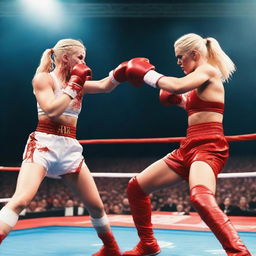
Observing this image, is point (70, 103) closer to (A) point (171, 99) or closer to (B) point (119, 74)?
(B) point (119, 74)

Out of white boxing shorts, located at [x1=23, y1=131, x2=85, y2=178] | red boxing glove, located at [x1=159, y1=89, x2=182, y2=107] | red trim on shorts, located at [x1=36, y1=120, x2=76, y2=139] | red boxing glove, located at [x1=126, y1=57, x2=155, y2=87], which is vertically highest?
red boxing glove, located at [x1=126, y1=57, x2=155, y2=87]

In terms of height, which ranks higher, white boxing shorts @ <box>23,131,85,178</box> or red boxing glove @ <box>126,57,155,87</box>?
red boxing glove @ <box>126,57,155,87</box>

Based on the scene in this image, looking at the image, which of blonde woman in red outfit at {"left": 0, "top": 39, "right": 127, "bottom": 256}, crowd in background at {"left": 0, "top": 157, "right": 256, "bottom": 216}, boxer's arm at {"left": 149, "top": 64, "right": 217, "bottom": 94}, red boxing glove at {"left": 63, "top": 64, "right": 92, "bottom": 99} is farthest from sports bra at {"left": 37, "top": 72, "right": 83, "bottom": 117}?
crowd in background at {"left": 0, "top": 157, "right": 256, "bottom": 216}

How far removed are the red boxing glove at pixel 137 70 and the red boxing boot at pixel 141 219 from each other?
582mm

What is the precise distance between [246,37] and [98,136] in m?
4.12

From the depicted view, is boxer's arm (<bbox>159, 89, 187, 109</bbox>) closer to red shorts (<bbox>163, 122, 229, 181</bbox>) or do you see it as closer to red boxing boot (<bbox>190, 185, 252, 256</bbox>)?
red shorts (<bbox>163, 122, 229, 181</bbox>)

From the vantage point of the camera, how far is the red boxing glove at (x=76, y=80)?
1.95m

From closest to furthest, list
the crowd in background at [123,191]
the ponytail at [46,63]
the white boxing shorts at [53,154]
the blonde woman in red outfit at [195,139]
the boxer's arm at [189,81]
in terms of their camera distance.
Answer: the blonde woman in red outfit at [195,139] → the boxer's arm at [189,81] → the white boxing shorts at [53,154] → the ponytail at [46,63] → the crowd in background at [123,191]

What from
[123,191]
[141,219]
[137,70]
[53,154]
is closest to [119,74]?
[137,70]

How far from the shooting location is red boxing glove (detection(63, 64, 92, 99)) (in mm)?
1947

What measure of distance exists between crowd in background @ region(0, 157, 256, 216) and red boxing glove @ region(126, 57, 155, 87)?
13.8 feet

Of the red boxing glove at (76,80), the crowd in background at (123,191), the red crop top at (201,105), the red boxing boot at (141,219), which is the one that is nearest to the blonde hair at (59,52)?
the red boxing glove at (76,80)

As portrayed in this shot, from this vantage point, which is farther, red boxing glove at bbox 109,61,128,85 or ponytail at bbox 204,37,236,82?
red boxing glove at bbox 109,61,128,85

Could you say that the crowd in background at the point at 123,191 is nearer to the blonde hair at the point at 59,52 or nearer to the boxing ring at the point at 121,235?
the boxing ring at the point at 121,235
